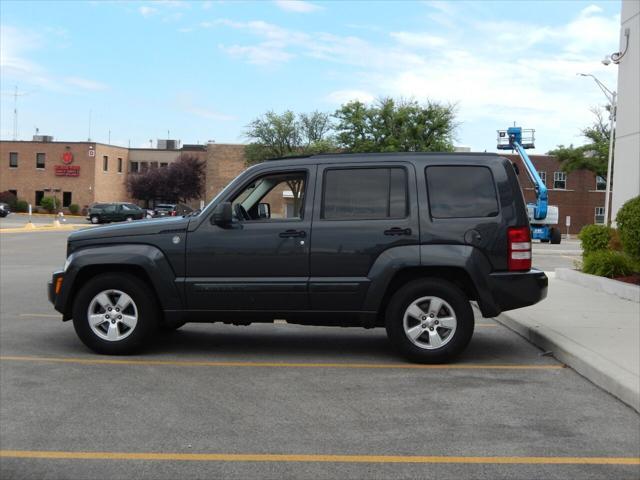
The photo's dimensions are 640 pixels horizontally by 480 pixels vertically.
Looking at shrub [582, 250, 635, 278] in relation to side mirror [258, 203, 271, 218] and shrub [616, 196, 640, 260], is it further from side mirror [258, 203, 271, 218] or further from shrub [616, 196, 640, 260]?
side mirror [258, 203, 271, 218]

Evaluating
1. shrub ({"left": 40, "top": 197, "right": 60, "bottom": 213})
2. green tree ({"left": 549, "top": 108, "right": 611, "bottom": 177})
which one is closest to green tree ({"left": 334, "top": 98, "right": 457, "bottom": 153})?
green tree ({"left": 549, "top": 108, "right": 611, "bottom": 177})

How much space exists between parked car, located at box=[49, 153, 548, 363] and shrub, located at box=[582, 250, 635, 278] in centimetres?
760

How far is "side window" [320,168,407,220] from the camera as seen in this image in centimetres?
740

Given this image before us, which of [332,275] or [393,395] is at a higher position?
[332,275]

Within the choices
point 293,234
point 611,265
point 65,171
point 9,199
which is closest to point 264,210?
point 293,234

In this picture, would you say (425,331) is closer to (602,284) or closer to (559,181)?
(602,284)

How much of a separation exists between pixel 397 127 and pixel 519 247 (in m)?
49.4

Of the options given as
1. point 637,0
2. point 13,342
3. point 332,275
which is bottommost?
point 13,342

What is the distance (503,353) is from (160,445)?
14.8ft

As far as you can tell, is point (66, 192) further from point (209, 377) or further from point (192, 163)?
point (209, 377)

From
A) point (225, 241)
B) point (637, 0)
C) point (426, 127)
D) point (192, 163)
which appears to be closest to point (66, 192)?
point (192, 163)

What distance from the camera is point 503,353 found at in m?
8.16

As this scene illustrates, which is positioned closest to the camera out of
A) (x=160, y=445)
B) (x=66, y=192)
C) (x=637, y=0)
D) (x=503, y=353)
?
(x=160, y=445)

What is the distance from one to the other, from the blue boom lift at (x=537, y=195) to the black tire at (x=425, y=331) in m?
30.7
